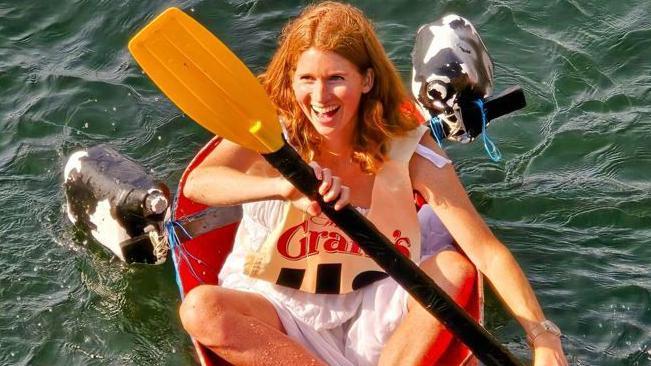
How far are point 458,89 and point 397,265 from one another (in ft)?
5.29

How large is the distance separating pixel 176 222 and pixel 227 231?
222mm

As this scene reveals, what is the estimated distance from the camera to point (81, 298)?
425 centimetres

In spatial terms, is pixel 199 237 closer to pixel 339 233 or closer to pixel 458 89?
pixel 339 233

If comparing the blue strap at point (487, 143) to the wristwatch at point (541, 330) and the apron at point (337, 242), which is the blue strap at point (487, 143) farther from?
the wristwatch at point (541, 330)

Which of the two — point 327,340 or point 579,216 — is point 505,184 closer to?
point 579,216

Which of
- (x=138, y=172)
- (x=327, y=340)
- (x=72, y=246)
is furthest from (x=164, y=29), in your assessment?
(x=72, y=246)

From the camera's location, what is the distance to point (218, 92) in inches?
111

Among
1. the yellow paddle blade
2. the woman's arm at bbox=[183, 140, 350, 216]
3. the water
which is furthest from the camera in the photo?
the water

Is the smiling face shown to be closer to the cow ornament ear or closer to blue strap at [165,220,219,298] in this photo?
blue strap at [165,220,219,298]

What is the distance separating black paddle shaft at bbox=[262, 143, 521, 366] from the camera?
2.86 meters

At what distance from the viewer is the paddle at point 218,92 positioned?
110 inches

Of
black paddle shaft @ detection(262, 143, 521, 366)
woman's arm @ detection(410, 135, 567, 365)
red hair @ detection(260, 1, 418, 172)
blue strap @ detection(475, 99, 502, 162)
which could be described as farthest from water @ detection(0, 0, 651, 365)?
red hair @ detection(260, 1, 418, 172)

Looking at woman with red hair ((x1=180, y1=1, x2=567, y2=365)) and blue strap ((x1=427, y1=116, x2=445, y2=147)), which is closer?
woman with red hair ((x1=180, y1=1, x2=567, y2=365))

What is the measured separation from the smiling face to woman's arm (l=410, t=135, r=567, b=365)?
0.33 metres
